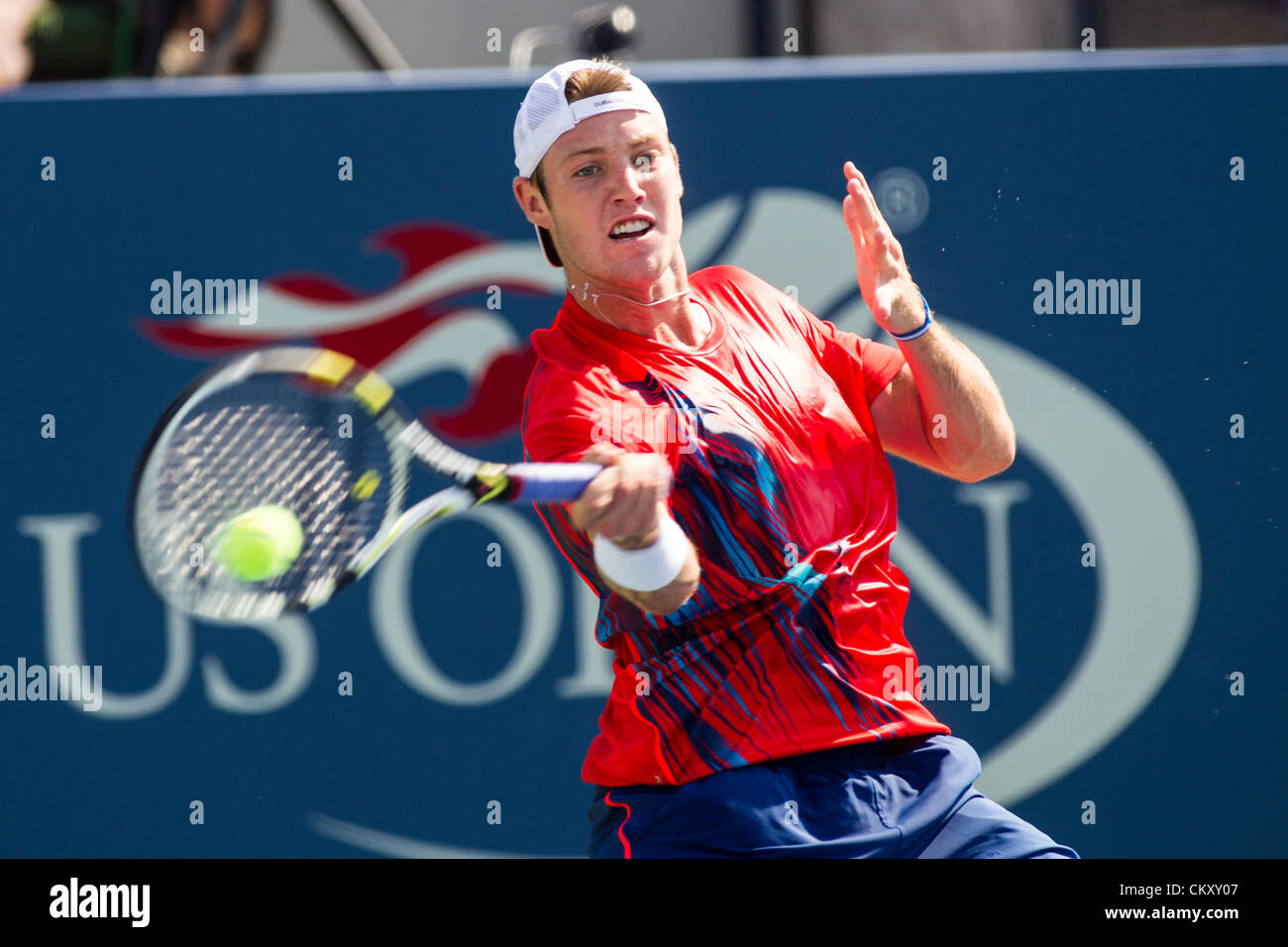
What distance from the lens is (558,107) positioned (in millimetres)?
2562

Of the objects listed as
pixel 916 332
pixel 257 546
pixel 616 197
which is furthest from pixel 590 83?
pixel 257 546

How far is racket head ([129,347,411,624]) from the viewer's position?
2.30 metres

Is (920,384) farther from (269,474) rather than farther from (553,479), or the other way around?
(269,474)

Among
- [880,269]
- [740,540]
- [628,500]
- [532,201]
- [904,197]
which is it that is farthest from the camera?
[904,197]

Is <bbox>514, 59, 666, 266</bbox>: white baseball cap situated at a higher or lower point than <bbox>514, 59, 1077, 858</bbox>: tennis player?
higher

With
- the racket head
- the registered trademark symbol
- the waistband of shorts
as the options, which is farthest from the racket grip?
the registered trademark symbol

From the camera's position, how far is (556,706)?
12.7 ft

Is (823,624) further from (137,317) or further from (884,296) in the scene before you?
(137,317)

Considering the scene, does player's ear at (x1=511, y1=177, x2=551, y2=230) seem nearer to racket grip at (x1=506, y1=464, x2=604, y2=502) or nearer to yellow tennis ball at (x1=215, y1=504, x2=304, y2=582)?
racket grip at (x1=506, y1=464, x2=604, y2=502)

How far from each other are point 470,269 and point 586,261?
1423 millimetres

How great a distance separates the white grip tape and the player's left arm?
1.84 ft

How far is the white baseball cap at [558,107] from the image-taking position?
255 cm

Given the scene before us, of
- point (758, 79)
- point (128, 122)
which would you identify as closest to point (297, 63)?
point (128, 122)

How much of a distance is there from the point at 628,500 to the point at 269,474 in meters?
0.67
